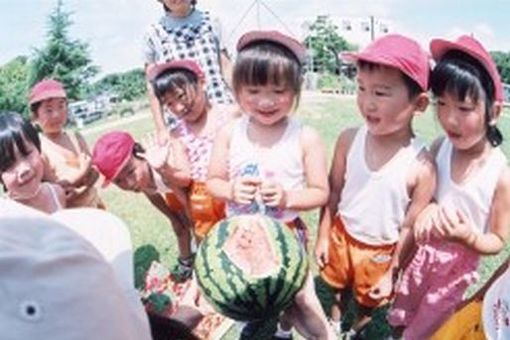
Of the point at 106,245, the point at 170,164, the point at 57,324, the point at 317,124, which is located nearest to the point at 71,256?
the point at 57,324

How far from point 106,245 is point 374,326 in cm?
253

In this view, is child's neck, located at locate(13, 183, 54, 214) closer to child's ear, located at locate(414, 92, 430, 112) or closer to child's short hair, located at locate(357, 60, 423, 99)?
child's short hair, located at locate(357, 60, 423, 99)

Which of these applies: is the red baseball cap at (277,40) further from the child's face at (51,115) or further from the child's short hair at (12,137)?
the child's face at (51,115)

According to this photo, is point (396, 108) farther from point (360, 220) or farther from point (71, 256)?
point (71, 256)

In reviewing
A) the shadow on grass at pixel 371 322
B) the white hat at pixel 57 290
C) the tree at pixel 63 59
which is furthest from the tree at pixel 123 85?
the white hat at pixel 57 290

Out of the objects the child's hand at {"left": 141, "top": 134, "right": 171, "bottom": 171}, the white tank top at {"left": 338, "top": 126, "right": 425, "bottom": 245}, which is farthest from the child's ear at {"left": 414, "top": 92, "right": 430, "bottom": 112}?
the child's hand at {"left": 141, "top": 134, "right": 171, "bottom": 171}

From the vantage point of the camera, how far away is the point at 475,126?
3.06 metres

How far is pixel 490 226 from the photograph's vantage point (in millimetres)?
3213

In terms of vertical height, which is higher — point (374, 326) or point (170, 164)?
point (170, 164)

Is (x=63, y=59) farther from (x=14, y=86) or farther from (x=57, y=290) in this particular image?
(x=57, y=290)

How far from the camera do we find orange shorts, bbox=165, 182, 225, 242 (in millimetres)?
4074

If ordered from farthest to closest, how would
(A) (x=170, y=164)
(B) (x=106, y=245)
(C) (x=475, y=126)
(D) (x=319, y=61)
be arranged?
(D) (x=319, y=61) → (A) (x=170, y=164) → (C) (x=475, y=126) → (B) (x=106, y=245)

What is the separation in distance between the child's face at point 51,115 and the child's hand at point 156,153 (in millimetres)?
1038

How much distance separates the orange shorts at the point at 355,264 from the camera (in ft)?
11.6
